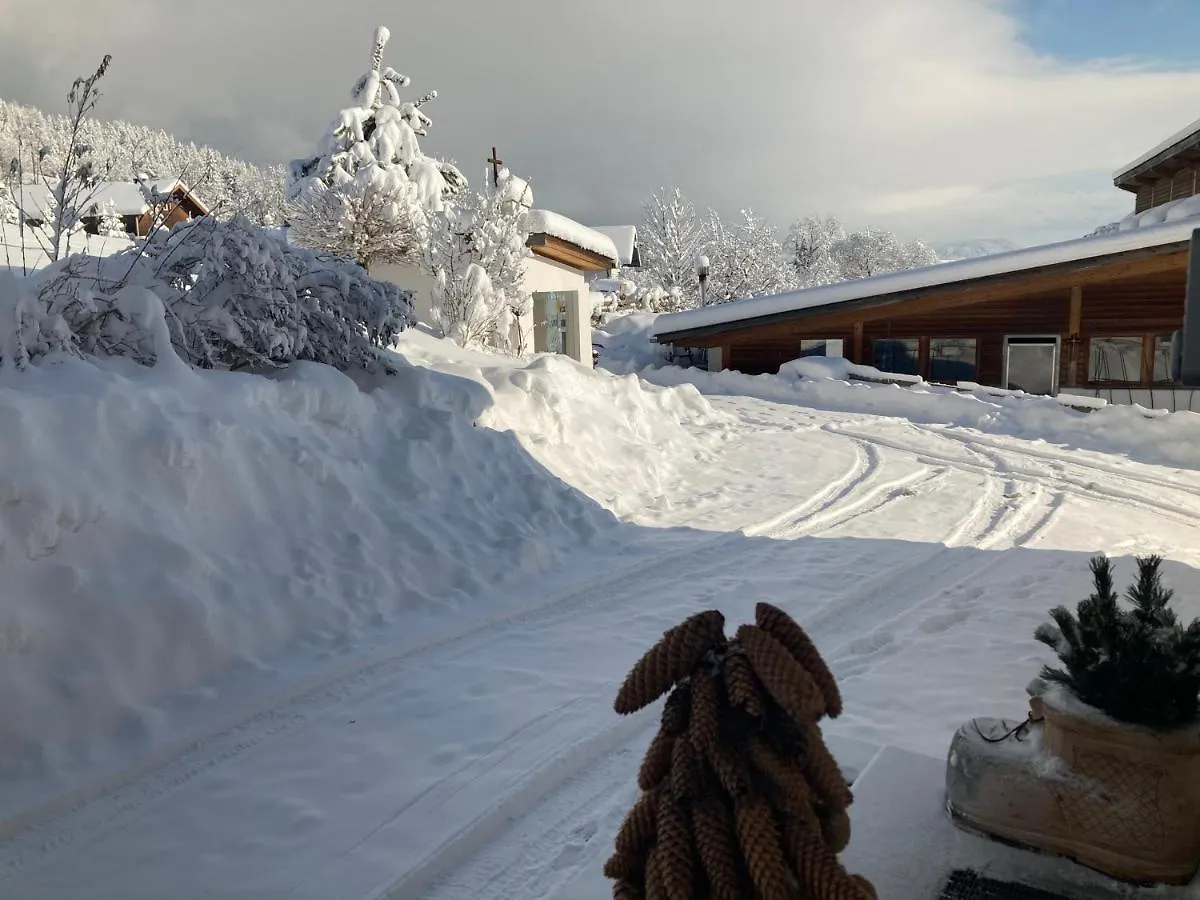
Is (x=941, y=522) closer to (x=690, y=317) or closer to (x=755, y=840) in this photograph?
(x=755, y=840)

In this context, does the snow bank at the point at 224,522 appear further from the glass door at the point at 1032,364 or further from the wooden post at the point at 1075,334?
the glass door at the point at 1032,364

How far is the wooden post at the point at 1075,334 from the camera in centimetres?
1836

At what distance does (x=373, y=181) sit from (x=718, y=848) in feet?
62.1

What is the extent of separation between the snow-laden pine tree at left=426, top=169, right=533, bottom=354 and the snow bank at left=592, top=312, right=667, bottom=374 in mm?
7490

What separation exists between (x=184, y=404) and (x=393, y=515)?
5.45 feet

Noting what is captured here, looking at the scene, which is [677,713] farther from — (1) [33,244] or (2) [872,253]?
(2) [872,253]

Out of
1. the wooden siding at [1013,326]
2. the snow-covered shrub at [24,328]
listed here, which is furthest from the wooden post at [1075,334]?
the snow-covered shrub at [24,328]

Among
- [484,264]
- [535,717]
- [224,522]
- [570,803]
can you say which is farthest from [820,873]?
[484,264]

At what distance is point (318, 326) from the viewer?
761 cm

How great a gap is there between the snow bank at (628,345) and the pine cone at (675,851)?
72.4 feet

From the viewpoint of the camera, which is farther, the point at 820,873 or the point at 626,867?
the point at 626,867

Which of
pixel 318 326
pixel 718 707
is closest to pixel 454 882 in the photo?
pixel 718 707

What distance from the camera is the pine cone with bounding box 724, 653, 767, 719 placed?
72.5 inches

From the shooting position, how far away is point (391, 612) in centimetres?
532
